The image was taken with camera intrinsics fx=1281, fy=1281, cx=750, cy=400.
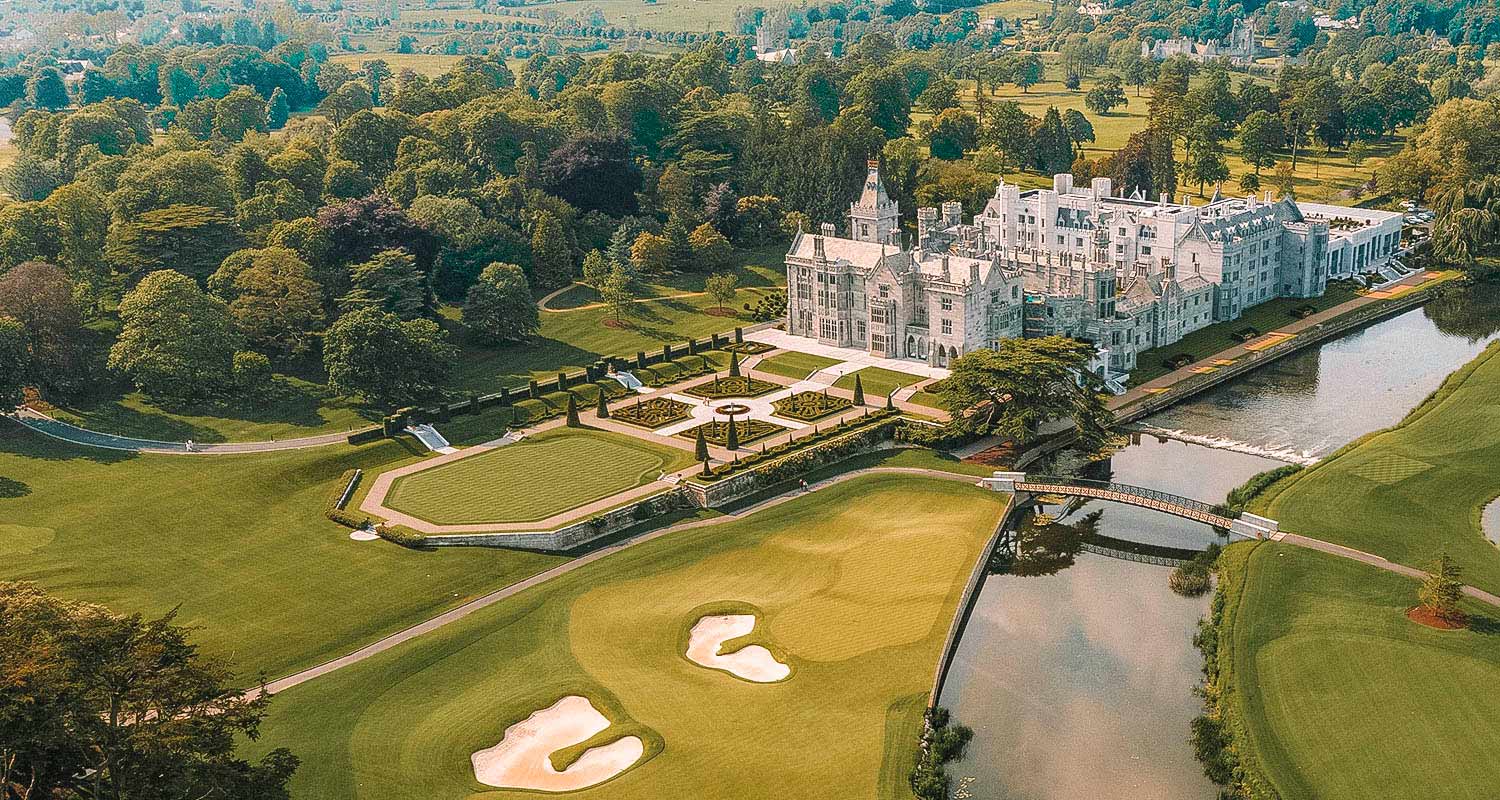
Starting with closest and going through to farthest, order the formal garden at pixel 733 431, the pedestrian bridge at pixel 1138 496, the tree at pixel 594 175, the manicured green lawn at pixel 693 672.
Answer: the manicured green lawn at pixel 693 672 < the pedestrian bridge at pixel 1138 496 < the formal garden at pixel 733 431 < the tree at pixel 594 175

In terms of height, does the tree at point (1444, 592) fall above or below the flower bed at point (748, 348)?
below

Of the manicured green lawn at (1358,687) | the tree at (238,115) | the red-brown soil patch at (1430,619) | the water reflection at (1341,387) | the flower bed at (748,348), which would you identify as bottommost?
the manicured green lawn at (1358,687)

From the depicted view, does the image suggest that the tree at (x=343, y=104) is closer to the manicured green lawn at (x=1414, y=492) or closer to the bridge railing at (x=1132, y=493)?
the bridge railing at (x=1132, y=493)

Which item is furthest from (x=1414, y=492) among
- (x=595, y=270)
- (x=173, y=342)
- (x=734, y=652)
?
(x=173, y=342)

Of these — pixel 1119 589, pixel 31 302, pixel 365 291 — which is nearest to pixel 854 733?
pixel 1119 589

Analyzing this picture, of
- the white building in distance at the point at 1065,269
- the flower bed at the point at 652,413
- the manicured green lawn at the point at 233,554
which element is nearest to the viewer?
the manicured green lawn at the point at 233,554

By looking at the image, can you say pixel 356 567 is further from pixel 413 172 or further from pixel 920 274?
pixel 413 172

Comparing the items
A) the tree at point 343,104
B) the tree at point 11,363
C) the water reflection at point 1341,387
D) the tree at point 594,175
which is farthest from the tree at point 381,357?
the tree at point 343,104
